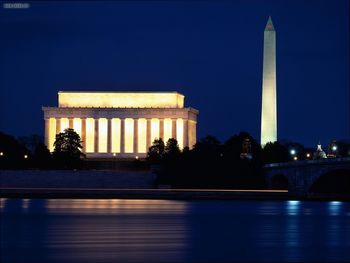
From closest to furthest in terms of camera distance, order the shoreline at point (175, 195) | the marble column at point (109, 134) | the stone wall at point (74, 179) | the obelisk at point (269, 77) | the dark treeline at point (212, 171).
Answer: the shoreline at point (175, 195) < the dark treeline at point (212, 171) < the stone wall at point (74, 179) < the obelisk at point (269, 77) < the marble column at point (109, 134)

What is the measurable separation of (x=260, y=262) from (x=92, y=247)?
8784 millimetres

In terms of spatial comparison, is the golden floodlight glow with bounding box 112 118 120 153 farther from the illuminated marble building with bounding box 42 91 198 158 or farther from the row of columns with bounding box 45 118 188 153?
the row of columns with bounding box 45 118 188 153

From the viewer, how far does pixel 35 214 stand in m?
83.7

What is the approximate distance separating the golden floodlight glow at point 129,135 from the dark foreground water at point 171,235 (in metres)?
105

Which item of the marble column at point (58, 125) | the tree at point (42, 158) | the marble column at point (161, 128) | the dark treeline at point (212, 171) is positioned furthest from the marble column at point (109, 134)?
the dark treeline at point (212, 171)

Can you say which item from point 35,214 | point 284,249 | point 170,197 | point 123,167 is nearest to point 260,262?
point 284,249

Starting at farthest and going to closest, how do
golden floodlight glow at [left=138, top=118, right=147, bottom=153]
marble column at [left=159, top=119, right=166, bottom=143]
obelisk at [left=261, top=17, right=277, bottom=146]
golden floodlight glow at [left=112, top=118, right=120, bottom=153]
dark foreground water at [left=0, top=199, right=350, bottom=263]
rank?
golden floodlight glow at [left=112, top=118, right=120, bottom=153]
golden floodlight glow at [left=138, top=118, right=147, bottom=153]
marble column at [left=159, top=119, right=166, bottom=143]
obelisk at [left=261, top=17, right=277, bottom=146]
dark foreground water at [left=0, top=199, right=350, bottom=263]

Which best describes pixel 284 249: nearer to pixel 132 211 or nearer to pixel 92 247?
pixel 92 247

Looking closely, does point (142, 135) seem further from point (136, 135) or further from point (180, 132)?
point (180, 132)

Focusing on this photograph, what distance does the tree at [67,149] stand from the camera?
560ft

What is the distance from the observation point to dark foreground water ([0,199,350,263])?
172ft

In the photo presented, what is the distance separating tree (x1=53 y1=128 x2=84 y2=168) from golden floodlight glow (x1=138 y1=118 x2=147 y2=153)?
1446cm

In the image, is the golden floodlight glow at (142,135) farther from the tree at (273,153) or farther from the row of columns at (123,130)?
the tree at (273,153)

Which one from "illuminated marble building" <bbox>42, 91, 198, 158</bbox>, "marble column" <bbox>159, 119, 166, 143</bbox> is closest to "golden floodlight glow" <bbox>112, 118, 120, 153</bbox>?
"illuminated marble building" <bbox>42, 91, 198, 158</bbox>
